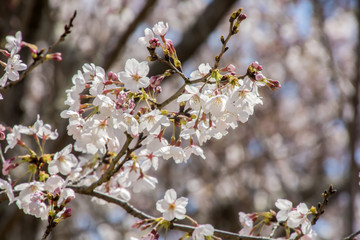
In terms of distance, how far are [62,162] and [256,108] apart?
5.62 meters

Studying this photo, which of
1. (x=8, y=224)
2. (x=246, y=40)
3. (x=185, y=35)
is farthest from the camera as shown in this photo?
(x=246, y=40)

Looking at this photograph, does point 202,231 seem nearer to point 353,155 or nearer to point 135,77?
point 135,77

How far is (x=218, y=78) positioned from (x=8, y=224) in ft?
8.16

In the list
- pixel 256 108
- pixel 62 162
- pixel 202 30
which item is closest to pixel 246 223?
pixel 62 162

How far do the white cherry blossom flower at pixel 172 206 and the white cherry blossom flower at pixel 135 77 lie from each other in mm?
376

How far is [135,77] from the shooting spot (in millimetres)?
1197

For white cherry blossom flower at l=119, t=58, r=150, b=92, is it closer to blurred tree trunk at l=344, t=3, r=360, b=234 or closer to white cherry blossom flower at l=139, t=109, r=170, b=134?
white cherry blossom flower at l=139, t=109, r=170, b=134

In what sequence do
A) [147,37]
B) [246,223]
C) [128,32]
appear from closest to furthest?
[147,37], [246,223], [128,32]

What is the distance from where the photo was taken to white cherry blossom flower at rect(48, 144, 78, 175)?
1.33 metres

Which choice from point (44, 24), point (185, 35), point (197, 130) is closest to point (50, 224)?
point (197, 130)

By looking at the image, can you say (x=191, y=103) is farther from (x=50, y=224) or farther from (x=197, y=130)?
(x=50, y=224)

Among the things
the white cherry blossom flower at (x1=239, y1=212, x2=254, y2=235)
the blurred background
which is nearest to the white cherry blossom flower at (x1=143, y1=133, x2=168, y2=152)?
the white cherry blossom flower at (x1=239, y1=212, x2=254, y2=235)

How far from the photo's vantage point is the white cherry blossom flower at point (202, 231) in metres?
1.27

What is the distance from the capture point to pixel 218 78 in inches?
47.3
